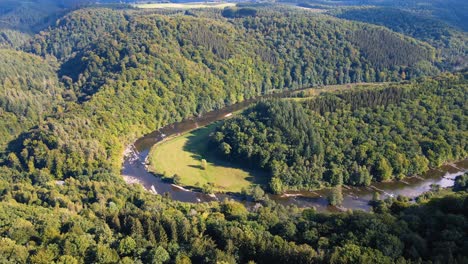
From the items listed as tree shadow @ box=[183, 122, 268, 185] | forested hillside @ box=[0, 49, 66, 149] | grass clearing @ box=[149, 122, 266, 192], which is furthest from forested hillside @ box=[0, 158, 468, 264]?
forested hillside @ box=[0, 49, 66, 149]

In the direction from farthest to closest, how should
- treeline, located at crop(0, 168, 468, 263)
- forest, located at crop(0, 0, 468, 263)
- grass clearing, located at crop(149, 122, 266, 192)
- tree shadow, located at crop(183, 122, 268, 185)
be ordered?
1. tree shadow, located at crop(183, 122, 268, 185)
2. grass clearing, located at crop(149, 122, 266, 192)
3. forest, located at crop(0, 0, 468, 263)
4. treeline, located at crop(0, 168, 468, 263)

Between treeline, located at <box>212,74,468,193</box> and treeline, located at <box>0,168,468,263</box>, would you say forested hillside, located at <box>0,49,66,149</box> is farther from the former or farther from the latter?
treeline, located at <box>0,168,468,263</box>

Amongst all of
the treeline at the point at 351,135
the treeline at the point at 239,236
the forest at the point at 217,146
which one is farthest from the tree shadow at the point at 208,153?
the treeline at the point at 239,236

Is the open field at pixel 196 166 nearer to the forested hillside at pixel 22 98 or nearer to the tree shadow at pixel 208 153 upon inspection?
the tree shadow at pixel 208 153

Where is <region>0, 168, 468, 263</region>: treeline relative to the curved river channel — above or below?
above

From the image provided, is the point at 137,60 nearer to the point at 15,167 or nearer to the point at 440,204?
the point at 15,167

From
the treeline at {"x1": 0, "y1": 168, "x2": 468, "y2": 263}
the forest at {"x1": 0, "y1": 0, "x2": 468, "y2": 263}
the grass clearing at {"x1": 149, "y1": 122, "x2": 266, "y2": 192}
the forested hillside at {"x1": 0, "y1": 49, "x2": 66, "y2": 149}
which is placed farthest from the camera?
the forested hillside at {"x1": 0, "y1": 49, "x2": 66, "y2": 149}

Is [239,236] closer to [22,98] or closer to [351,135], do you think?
[351,135]
